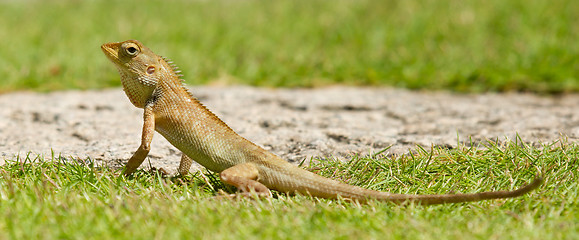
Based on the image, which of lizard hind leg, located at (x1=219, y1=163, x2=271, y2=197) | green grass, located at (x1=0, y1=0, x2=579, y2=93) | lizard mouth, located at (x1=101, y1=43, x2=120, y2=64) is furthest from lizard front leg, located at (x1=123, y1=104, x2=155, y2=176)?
green grass, located at (x1=0, y1=0, x2=579, y2=93)

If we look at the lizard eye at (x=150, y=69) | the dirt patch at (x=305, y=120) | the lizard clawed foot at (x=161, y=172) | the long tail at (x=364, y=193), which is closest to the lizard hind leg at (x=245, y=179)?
the long tail at (x=364, y=193)

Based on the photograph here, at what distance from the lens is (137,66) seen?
3.98 m

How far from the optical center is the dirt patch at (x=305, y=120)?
15.1 feet

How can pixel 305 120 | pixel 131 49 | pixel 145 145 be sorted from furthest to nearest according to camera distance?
1. pixel 305 120
2. pixel 131 49
3. pixel 145 145

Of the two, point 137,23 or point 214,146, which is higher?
point 137,23

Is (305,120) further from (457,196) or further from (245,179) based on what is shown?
(457,196)

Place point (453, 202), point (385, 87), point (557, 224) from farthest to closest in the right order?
point (385, 87) → point (453, 202) → point (557, 224)

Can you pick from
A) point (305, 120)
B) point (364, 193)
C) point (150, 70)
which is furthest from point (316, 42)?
point (364, 193)

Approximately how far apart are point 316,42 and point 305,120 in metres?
3.37

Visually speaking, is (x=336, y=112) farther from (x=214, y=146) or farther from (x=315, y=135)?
(x=214, y=146)

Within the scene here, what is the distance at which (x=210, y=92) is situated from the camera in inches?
279

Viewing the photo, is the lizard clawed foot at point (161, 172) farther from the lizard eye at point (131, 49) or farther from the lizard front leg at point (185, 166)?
the lizard eye at point (131, 49)

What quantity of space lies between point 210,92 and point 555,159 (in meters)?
4.04

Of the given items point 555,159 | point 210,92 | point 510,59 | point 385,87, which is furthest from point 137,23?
point 555,159
